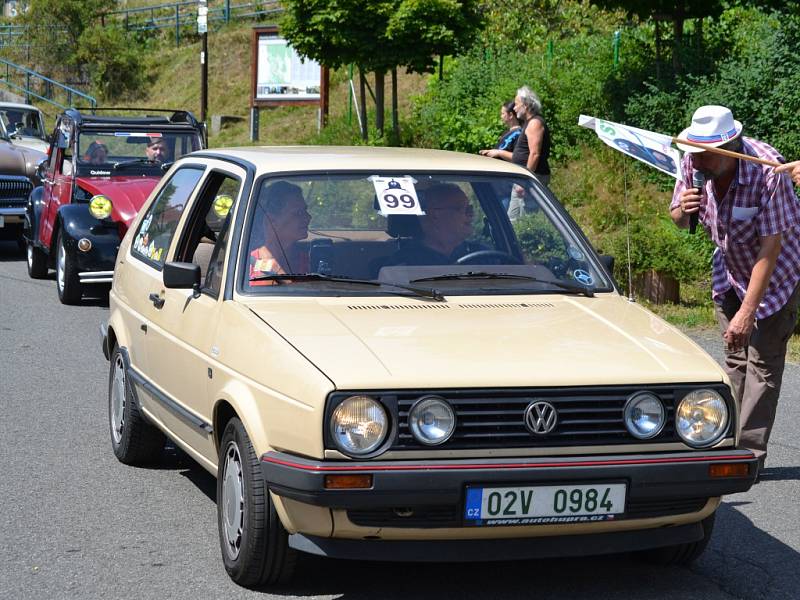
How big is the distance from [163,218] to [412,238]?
1605 mm

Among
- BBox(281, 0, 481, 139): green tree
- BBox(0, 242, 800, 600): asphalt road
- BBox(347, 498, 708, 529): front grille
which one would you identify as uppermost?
BBox(281, 0, 481, 139): green tree

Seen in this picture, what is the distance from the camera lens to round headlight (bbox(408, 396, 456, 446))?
428 cm

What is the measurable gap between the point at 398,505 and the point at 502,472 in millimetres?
357

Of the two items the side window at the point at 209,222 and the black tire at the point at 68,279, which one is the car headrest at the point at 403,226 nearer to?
the side window at the point at 209,222

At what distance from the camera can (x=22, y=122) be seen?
2120 cm

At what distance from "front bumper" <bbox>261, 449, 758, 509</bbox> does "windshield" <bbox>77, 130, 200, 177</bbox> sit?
10.1 metres

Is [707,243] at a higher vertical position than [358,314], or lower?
lower

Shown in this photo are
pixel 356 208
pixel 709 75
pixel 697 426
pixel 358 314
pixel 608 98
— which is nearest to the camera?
pixel 697 426

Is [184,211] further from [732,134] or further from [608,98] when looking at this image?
[608,98]

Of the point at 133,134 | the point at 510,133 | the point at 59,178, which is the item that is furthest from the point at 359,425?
the point at 59,178

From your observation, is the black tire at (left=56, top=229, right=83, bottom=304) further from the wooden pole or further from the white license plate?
the white license plate

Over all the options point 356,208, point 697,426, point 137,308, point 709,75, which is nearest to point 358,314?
point 356,208

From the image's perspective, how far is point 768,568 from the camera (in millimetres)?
5191

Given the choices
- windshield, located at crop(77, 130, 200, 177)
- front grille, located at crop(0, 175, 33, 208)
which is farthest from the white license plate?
front grille, located at crop(0, 175, 33, 208)
